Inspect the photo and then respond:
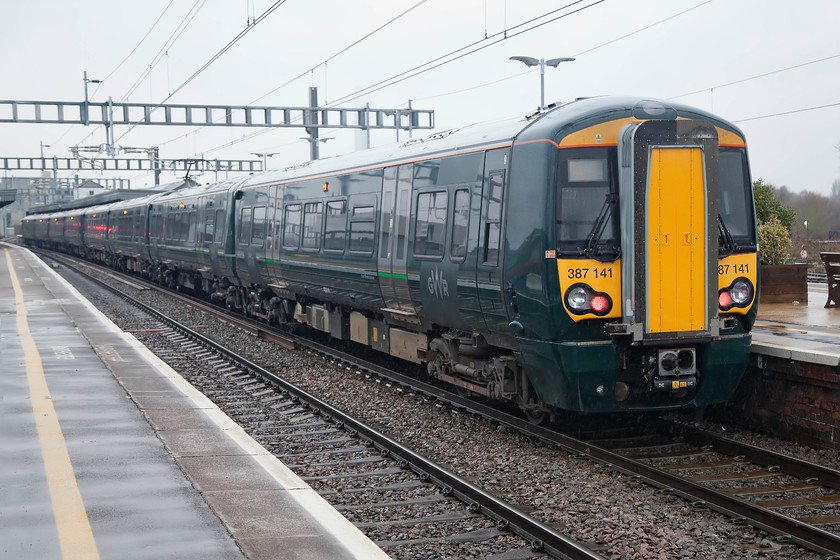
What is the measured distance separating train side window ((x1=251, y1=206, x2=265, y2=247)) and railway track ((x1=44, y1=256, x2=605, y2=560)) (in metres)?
5.34

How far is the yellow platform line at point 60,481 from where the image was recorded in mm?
5418

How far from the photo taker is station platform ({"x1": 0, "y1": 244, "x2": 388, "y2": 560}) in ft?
18.0

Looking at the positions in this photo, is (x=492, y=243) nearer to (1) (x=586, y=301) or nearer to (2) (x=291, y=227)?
(1) (x=586, y=301)

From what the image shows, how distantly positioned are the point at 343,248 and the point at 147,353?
3775mm

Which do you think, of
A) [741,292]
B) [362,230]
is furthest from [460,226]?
[362,230]

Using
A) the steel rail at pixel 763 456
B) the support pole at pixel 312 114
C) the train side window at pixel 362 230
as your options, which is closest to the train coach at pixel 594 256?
the steel rail at pixel 763 456

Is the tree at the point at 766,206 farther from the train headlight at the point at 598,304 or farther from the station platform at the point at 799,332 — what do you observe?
the train headlight at the point at 598,304

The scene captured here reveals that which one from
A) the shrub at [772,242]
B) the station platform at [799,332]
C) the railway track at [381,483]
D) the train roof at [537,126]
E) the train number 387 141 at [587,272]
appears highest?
the train roof at [537,126]

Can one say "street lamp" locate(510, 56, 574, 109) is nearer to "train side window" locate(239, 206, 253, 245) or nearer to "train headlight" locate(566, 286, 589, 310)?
"train side window" locate(239, 206, 253, 245)

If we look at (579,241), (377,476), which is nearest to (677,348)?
(579,241)

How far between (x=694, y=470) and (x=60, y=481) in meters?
5.28

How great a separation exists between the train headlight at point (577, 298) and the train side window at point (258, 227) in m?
10.9

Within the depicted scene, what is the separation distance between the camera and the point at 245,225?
1975 centimetres

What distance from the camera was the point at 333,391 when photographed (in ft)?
40.4
